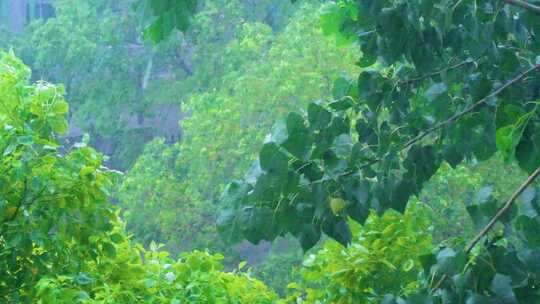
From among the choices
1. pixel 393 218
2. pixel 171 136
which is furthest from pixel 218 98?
pixel 393 218

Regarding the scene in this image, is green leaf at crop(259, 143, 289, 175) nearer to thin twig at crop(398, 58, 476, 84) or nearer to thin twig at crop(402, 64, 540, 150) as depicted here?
thin twig at crop(402, 64, 540, 150)

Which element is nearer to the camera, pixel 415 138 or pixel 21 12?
pixel 415 138

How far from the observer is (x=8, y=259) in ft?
9.25

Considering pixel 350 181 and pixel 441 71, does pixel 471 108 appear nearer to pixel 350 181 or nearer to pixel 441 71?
pixel 441 71

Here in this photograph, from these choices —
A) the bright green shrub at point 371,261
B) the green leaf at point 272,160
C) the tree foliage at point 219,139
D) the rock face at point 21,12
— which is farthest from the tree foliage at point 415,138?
the rock face at point 21,12

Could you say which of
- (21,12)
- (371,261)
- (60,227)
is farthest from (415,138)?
(21,12)

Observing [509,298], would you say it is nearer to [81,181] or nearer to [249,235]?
[249,235]

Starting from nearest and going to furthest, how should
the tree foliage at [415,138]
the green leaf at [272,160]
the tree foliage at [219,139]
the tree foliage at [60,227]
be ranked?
the tree foliage at [415,138]
the green leaf at [272,160]
the tree foliage at [60,227]
the tree foliage at [219,139]

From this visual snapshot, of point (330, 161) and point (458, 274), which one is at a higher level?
point (330, 161)

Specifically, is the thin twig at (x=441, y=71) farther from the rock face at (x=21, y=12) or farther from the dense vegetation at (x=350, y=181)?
the rock face at (x=21, y=12)

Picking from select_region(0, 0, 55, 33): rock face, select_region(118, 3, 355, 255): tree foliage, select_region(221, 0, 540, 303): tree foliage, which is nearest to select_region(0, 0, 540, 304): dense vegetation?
select_region(221, 0, 540, 303): tree foliage

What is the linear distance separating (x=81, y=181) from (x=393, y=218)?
89 cm

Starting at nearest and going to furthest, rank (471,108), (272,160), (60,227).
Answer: (272,160)
(471,108)
(60,227)

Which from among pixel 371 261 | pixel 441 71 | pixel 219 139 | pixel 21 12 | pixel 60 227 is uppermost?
pixel 441 71
